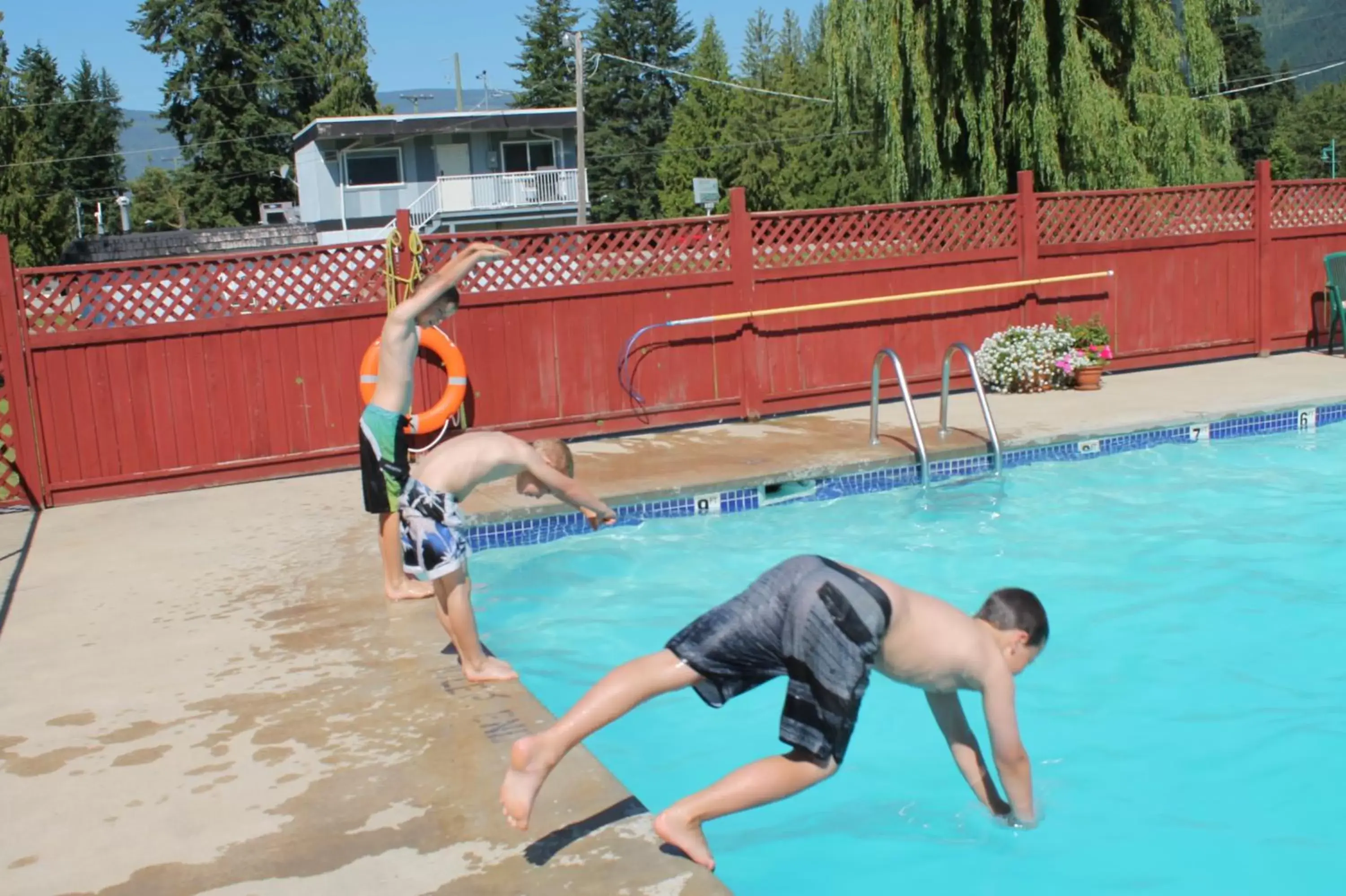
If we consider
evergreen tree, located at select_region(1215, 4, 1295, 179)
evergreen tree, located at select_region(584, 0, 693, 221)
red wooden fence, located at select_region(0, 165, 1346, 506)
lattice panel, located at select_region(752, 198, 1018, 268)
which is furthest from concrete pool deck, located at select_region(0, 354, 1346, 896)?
evergreen tree, located at select_region(1215, 4, 1295, 179)

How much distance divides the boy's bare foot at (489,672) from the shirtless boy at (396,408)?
1.13 meters

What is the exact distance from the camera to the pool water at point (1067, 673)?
4129mm

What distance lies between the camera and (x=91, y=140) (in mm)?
56156

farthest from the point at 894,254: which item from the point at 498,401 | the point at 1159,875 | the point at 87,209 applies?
the point at 87,209

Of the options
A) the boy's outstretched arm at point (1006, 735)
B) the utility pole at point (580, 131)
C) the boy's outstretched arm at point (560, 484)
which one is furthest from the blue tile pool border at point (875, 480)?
the utility pole at point (580, 131)

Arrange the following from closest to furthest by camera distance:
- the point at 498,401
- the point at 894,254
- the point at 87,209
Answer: the point at 498,401 < the point at 894,254 < the point at 87,209

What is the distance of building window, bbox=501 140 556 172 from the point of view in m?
37.3

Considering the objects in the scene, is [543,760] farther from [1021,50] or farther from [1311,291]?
[1021,50]

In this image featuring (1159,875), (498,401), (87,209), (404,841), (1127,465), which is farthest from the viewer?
(87,209)

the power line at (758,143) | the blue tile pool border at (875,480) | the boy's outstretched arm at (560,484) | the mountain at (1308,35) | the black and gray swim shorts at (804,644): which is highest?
the mountain at (1308,35)

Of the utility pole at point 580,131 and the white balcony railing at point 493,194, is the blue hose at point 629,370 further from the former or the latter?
the white balcony railing at point 493,194

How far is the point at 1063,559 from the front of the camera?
7102 millimetres

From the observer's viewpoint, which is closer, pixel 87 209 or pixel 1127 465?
pixel 1127 465

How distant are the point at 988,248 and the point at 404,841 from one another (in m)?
8.87
